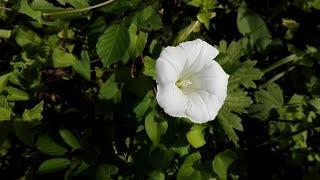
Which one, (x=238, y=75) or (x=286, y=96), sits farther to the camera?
(x=286, y=96)

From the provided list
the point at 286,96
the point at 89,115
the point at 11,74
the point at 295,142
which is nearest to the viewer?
the point at 11,74

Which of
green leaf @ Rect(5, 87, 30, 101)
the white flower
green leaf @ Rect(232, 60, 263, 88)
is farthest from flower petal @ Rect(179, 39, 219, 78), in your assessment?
green leaf @ Rect(5, 87, 30, 101)

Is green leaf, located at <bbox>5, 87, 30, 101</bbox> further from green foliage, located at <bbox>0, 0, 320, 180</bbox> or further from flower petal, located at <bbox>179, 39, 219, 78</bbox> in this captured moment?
flower petal, located at <bbox>179, 39, 219, 78</bbox>

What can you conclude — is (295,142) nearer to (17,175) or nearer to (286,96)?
(286,96)

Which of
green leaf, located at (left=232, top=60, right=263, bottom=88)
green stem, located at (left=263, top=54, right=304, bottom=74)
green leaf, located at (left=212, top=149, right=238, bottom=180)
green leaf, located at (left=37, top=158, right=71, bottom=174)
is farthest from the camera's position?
green stem, located at (left=263, top=54, right=304, bottom=74)

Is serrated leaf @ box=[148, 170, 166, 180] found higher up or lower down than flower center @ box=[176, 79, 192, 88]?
lower down

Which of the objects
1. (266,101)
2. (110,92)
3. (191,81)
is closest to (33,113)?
(110,92)

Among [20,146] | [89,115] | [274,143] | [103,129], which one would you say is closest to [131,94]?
[103,129]

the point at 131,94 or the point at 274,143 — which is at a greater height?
the point at 131,94
